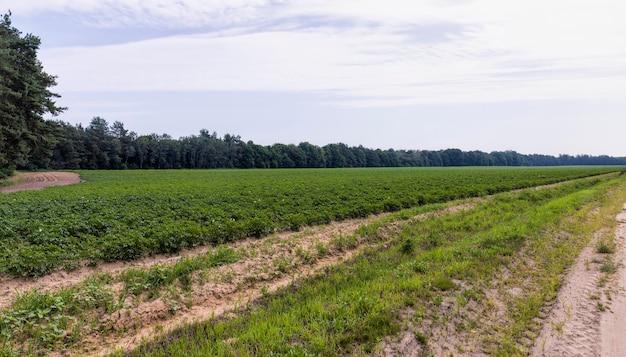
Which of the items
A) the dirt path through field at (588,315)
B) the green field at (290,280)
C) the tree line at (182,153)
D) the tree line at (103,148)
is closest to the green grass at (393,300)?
the green field at (290,280)

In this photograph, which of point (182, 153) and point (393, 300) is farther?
point (182, 153)

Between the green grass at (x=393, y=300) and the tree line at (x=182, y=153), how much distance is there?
46.2 meters

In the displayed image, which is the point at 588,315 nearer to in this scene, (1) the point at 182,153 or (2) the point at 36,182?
(2) the point at 36,182

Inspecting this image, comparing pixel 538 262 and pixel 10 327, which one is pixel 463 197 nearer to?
pixel 538 262

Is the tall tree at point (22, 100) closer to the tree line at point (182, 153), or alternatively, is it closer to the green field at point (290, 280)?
the tree line at point (182, 153)

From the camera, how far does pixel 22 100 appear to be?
108ft

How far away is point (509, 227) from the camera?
1225 cm

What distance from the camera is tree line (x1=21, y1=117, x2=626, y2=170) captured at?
8831cm

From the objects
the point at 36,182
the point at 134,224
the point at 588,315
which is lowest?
the point at 36,182

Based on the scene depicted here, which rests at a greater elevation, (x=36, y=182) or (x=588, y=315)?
(x=588, y=315)

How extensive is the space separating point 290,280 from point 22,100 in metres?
39.1

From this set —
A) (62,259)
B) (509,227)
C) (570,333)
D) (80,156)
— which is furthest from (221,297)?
(80,156)

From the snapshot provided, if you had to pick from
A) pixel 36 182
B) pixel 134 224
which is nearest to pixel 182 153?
pixel 36 182

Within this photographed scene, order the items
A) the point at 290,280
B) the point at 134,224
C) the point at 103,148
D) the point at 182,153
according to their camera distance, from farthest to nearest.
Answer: the point at 182,153 < the point at 103,148 < the point at 134,224 < the point at 290,280
